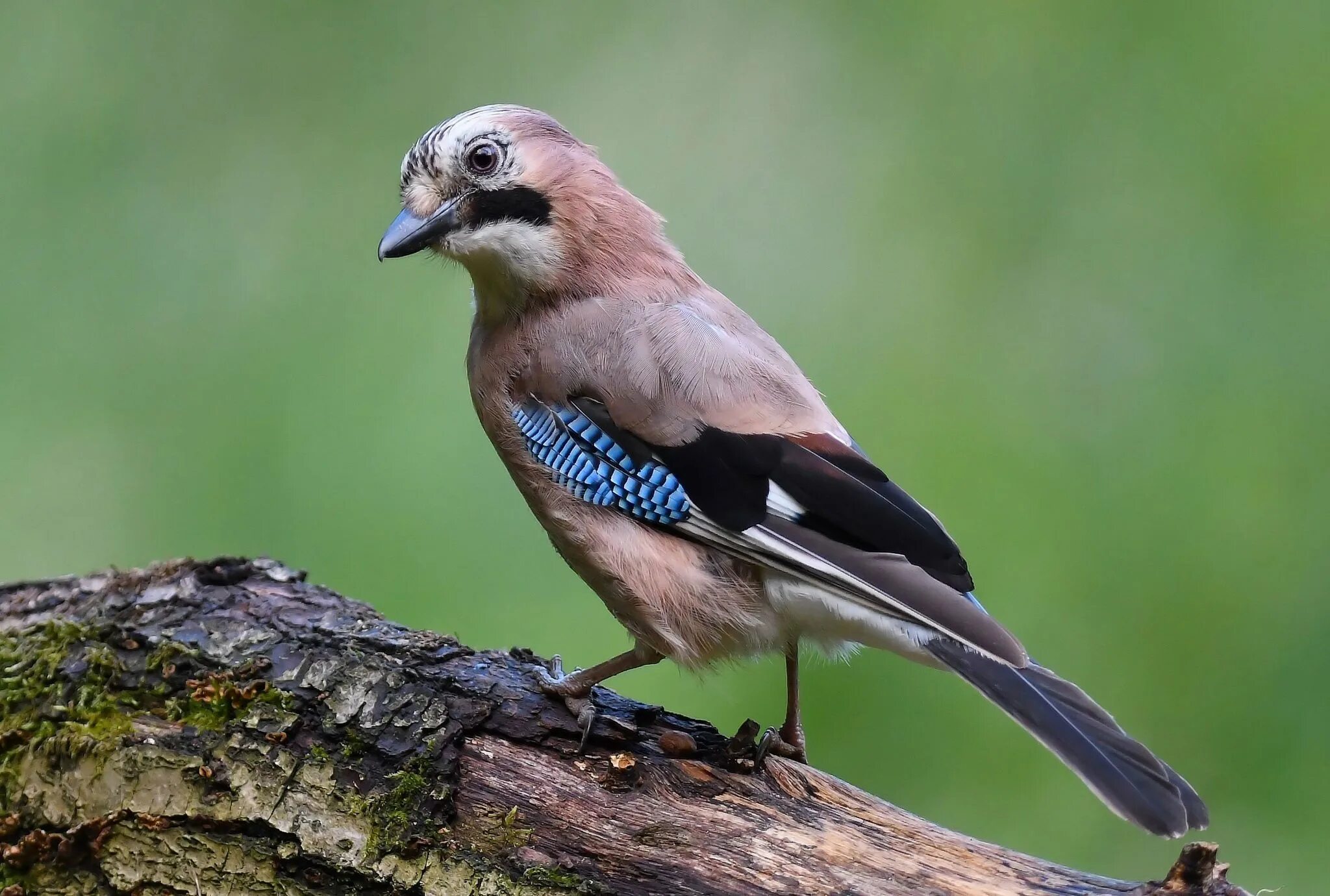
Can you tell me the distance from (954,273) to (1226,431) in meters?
1.51

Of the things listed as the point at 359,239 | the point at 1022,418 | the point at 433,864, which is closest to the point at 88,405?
the point at 359,239

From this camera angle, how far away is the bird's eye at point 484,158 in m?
3.70

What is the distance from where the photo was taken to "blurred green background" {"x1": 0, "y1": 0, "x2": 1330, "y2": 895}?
5.50 meters

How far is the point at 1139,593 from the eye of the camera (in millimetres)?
5719

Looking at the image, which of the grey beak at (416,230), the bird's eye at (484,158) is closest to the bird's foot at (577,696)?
the grey beak at (416,230)

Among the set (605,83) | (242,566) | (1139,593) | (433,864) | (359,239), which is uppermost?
(605,83)

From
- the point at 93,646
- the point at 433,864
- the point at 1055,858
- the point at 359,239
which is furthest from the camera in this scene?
the point at 359,239

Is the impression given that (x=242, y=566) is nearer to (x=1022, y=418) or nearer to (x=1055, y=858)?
(x=1055, y=858)

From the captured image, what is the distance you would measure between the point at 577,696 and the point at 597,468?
0.63 meters

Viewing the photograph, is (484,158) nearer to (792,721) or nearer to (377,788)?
(377,788)

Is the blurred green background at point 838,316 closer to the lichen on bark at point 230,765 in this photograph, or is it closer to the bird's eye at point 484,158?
the lichen on bark at point 230,765

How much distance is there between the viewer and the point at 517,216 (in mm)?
3762

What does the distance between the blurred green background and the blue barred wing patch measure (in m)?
1.98

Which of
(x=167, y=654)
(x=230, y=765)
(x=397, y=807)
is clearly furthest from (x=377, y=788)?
(x=167, y=654)
